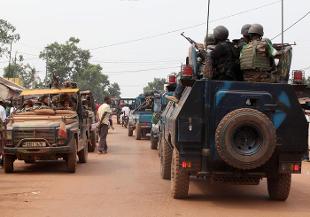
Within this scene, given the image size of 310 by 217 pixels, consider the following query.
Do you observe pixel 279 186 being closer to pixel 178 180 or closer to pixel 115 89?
pixel 178 180

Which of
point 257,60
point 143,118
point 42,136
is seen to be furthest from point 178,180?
point 143,118

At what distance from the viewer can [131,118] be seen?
2852 cm

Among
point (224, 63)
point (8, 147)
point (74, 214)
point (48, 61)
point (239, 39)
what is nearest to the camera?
point (74, 214)

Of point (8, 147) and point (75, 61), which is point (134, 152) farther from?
point (75, 61)

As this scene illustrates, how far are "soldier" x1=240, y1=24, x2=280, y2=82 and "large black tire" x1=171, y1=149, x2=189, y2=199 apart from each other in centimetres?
174

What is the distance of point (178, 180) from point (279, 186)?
1.63 meters

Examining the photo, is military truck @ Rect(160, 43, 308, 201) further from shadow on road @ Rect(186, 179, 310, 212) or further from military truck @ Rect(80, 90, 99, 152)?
military truck @ Rect(80, 90, 99, 152)

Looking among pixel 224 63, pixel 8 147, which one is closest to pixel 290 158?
pixel 224 63

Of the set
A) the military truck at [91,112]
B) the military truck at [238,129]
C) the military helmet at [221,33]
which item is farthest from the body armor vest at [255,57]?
the military truck at [91,112]

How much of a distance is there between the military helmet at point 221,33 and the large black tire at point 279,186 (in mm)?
2468

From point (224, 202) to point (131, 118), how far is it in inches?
771

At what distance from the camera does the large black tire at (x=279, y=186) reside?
9078 mm

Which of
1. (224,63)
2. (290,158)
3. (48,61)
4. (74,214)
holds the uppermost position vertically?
(48,61)

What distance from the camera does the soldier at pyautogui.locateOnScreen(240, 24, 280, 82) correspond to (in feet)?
29.4
